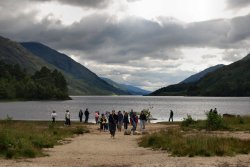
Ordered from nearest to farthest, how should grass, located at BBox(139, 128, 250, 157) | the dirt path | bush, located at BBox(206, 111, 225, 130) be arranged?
the dirt path → grass, located at BBox(139, 128, 250, 157) → bush, located at BBox(206, 111, 225, 130)

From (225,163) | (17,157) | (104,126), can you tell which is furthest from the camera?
(104,126)

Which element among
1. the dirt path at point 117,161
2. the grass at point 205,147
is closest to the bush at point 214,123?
the grass at point 205,147

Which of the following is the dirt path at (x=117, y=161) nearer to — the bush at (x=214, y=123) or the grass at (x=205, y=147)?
the grass at (x=205, y=147)

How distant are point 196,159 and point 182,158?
0.94 meters

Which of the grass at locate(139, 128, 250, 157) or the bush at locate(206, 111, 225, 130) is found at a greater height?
the bush at locate(206, 111, 225, 130)

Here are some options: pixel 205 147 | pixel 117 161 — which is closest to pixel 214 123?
pixel 205 147

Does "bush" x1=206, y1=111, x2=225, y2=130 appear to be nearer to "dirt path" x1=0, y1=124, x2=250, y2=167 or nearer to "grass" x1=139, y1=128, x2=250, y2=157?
"grass" x1=139, y1=128, x2=250, y2=157

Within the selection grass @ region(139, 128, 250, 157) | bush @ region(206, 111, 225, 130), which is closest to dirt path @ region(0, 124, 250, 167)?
grass @ region(139, 128, 250, 157)

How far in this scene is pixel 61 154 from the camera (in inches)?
1081

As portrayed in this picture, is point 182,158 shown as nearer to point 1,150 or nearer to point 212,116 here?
point 1,150

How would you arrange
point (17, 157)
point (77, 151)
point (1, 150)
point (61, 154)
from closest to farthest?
point (17, 157), point (1, 150), point (61, 154), point (77, 151)

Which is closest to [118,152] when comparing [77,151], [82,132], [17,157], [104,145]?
[77,151]

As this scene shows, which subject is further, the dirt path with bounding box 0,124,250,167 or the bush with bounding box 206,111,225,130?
the bush with bounding box 206,111,225,130

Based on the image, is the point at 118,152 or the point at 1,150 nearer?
the point at 1,150
